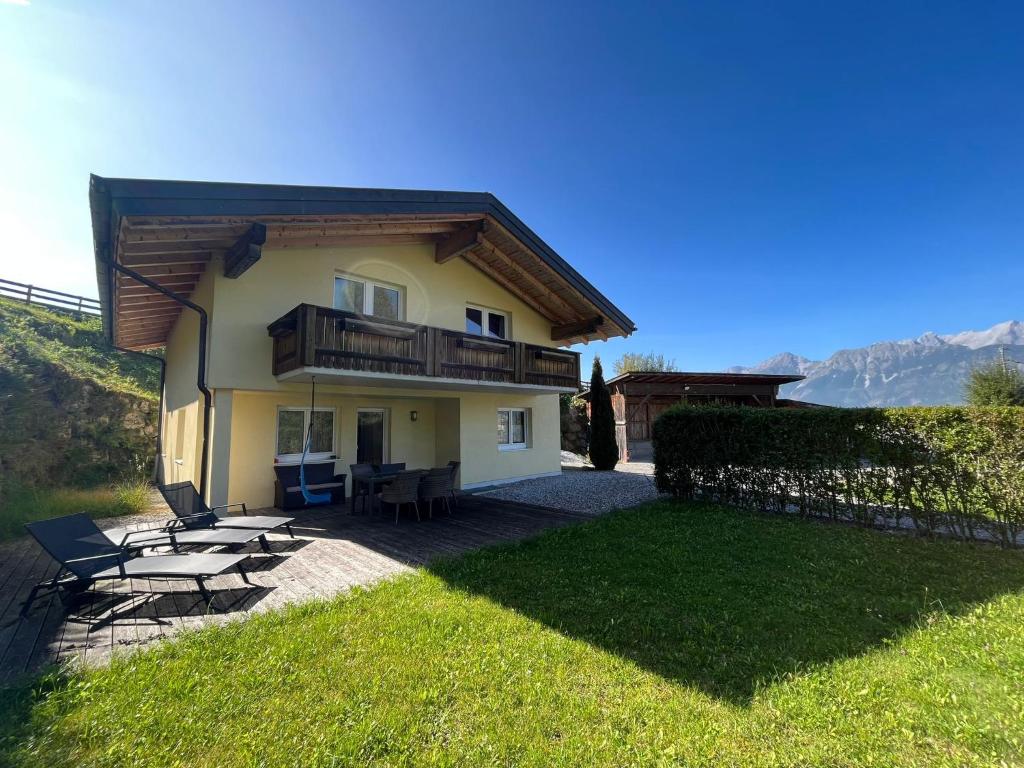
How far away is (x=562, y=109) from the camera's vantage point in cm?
1121

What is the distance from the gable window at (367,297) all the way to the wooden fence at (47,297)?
16847 millimetres

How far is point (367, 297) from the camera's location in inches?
410

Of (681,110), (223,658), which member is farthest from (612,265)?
(223,658)

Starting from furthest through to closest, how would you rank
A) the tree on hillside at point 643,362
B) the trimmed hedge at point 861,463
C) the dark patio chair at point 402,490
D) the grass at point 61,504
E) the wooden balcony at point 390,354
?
the tree on hillside at point 643,362 → the dark patio chair at point 402,490 → the wooden balcony at point 390,354 → the grass at point 61,504 → the trimmed hedge at point 861,463

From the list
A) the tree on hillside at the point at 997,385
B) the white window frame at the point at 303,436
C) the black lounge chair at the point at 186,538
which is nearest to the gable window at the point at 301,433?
the white window frame at the point at 303,436

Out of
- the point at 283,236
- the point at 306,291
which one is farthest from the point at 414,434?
the point at 283,236

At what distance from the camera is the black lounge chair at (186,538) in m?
5.38

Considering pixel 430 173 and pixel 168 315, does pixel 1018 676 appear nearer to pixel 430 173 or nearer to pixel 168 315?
pixel 430 173

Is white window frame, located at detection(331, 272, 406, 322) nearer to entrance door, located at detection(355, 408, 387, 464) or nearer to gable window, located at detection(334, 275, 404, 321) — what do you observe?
gable window, located at detection(334, 275, 404, 321)

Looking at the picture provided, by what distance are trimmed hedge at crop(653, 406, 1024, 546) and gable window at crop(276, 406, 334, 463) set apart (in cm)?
834

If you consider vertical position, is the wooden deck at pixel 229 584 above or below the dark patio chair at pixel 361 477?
below

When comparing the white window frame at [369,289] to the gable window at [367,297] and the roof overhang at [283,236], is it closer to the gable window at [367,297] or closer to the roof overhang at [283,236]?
the gable window at [367,297]

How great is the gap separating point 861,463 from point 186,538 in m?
11.1

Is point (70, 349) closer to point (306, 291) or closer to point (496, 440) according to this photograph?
point (306, 291)
